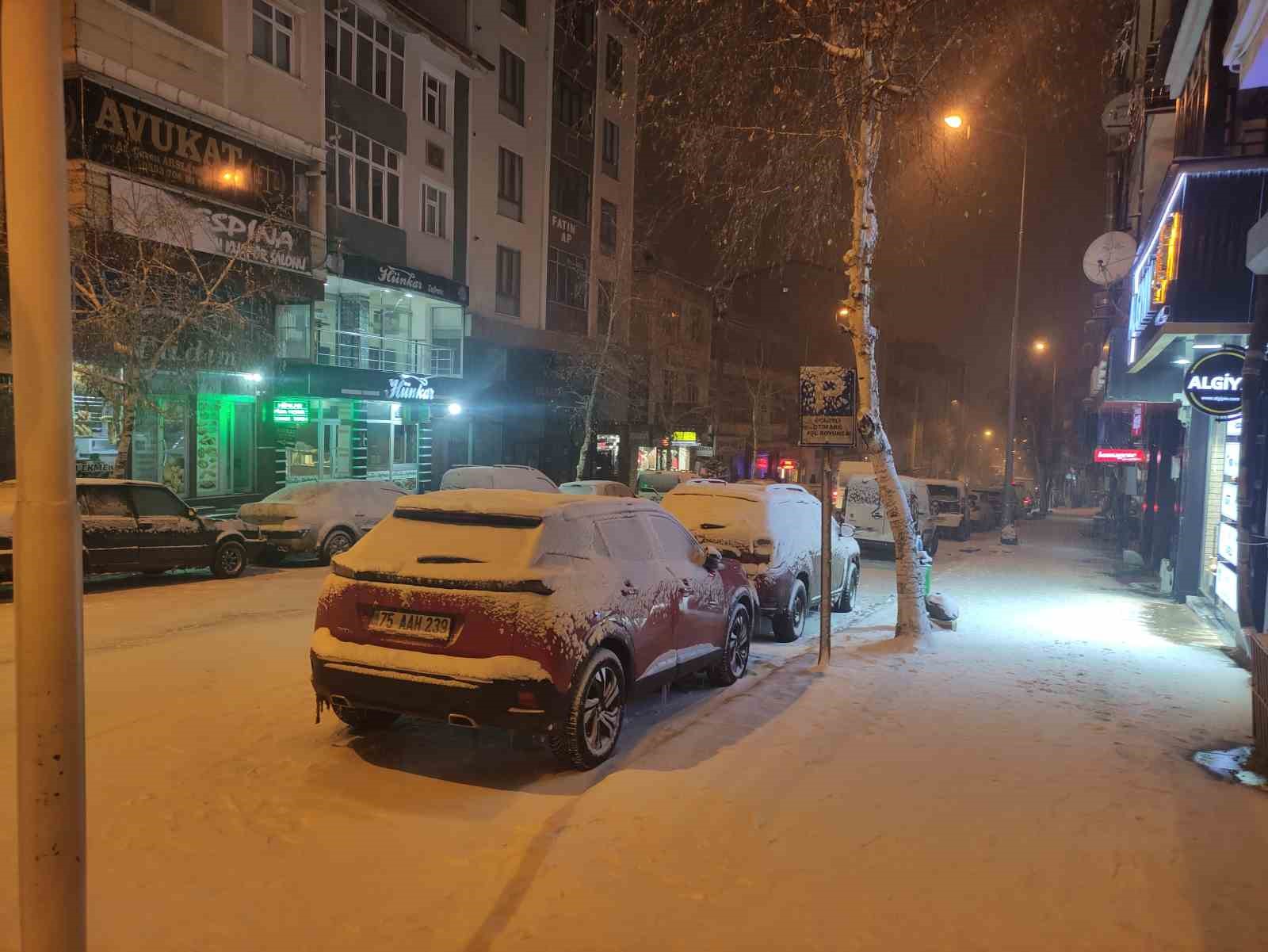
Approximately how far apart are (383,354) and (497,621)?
84.9ft

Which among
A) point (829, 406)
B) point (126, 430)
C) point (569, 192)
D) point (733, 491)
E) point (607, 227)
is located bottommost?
point (733, 491)

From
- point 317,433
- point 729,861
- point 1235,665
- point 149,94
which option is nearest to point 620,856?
point 729,861

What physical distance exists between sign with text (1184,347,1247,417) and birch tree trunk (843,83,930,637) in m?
3.84

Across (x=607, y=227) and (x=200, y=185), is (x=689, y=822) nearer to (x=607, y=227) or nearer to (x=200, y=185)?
(x=200, y=185)

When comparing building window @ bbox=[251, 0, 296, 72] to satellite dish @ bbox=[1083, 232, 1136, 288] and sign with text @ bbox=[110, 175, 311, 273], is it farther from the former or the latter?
satellite dish @ bbox=[1083, 232, 1136, 288]

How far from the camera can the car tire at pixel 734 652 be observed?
8211 millimetres

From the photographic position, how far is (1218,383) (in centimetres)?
1102

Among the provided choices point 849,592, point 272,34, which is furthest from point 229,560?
point 272,34

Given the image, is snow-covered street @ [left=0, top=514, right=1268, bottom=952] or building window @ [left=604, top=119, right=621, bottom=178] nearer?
snow-covered street @ [left=0, top=514, right=1268, bottom=952]

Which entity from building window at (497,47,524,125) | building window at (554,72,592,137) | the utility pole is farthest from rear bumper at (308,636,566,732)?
building window at (554,72,592,137)

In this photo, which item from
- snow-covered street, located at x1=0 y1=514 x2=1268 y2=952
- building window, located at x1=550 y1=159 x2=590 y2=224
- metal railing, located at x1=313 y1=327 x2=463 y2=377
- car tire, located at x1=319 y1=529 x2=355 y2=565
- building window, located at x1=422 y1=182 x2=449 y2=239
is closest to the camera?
snow-covered street, located at x1=0 y1=514 x2=1268 y2=952

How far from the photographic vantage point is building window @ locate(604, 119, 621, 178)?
134 feet

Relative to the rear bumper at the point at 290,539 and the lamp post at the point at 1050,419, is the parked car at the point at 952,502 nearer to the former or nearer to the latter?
the rear bumper at the point at 290,539

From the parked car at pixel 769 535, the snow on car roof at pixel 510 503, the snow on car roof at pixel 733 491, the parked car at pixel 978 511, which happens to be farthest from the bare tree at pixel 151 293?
the parked car at pixel 978 511
